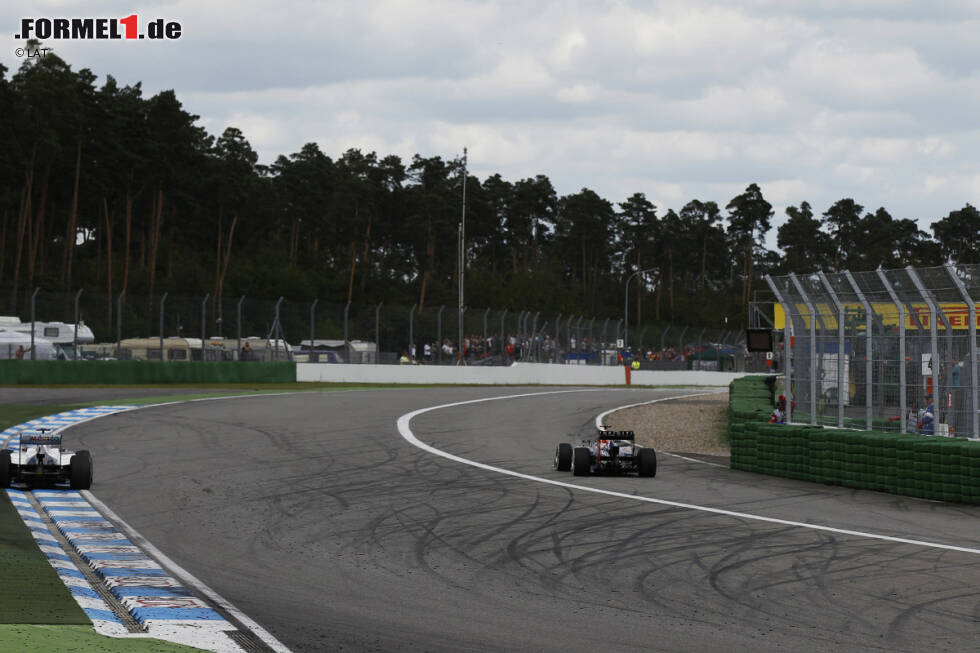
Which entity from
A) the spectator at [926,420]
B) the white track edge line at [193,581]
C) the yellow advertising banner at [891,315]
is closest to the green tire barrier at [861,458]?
the spectator at [926,420]

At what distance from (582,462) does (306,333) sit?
90.4 ft

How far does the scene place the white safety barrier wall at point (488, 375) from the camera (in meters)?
43.3

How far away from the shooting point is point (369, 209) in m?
102

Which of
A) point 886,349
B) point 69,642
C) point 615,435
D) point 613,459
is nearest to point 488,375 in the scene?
point 615,435

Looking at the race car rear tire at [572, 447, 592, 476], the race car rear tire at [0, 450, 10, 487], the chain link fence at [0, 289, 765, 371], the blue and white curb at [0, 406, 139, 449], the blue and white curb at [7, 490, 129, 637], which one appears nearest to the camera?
the blue and white curb at [7, 490, 129, 637]

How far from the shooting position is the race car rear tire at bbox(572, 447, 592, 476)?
15.5 metres

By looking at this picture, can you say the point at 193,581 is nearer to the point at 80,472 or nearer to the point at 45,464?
the point at 80,472

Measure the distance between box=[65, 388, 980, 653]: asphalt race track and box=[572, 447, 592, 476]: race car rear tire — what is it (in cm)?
17

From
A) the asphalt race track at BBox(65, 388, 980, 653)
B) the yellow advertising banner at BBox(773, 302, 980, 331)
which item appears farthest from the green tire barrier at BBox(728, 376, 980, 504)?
the yellow advertising banner at BBox(773, 302, 980, 331)

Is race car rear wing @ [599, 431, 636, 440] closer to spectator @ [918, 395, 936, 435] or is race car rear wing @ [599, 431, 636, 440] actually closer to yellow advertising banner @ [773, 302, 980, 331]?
yellow advertising banner @ [773, 302, 980, 331]

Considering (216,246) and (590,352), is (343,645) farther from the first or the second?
(216,246)

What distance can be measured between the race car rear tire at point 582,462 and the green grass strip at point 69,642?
9.63m

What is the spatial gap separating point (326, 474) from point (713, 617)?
28.8ft

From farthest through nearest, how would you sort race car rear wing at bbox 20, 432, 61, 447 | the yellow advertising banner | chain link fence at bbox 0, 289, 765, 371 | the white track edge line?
chain link fence at bbox 0, 289, 765, 371
the yellow advertising banner
race car rear wing at bbox 20, 432, 61, 447
the white track edge line
